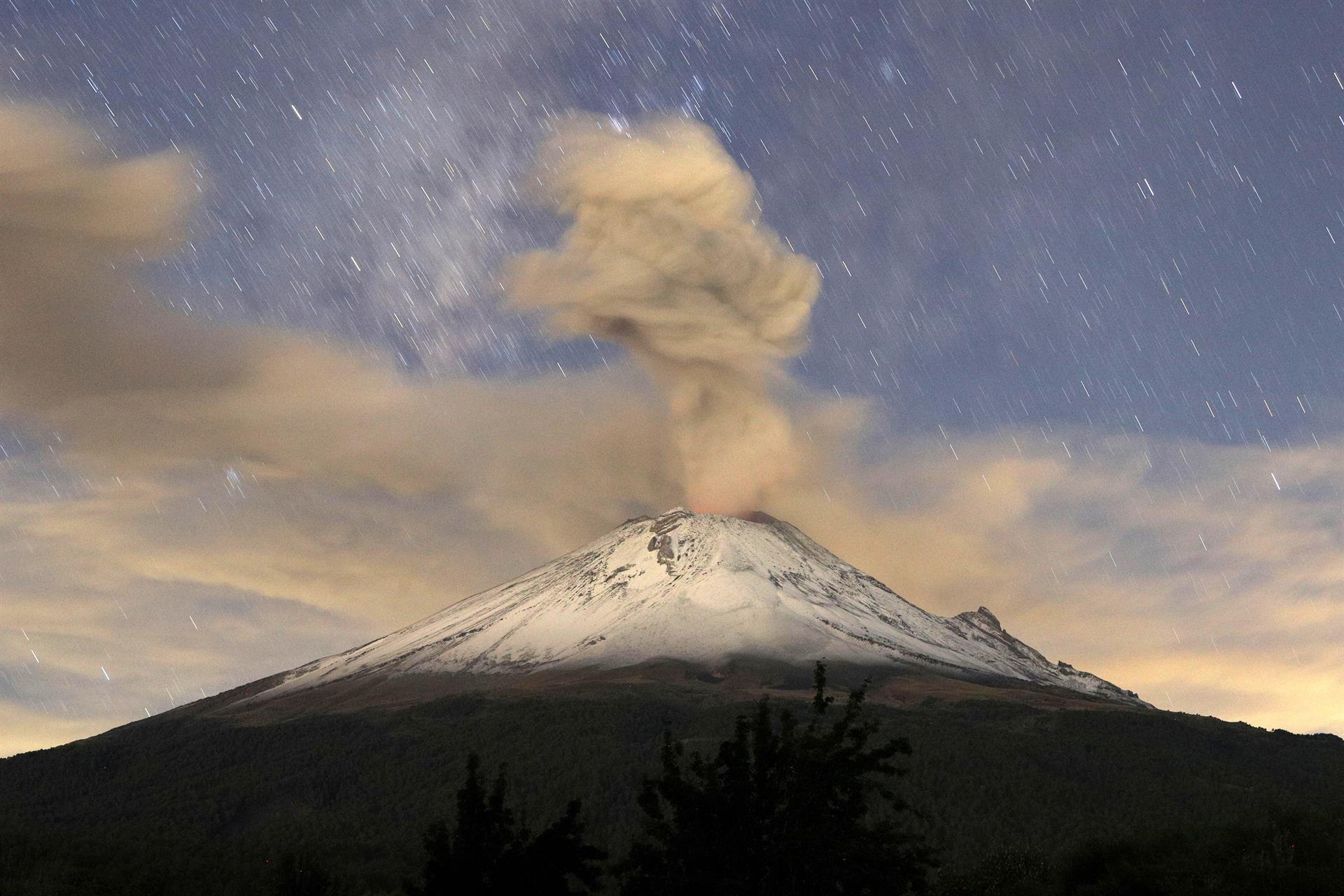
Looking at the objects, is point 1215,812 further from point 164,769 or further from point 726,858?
point 164,769

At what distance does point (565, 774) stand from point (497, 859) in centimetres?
13808

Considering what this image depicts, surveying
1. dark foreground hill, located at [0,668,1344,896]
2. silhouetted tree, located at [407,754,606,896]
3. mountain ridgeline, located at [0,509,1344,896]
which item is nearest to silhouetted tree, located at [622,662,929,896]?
silhouetted tree, located at [407,754,606,896]

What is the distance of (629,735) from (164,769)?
73270mm

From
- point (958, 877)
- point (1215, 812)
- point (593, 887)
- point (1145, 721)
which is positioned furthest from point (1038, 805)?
point (593, 887)

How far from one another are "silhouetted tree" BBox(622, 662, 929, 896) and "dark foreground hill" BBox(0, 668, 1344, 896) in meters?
86.5

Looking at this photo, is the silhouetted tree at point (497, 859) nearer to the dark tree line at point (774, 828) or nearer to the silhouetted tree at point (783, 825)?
the dark tree line at point (774, 828)

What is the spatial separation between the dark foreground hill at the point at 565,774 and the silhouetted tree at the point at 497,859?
269 ft

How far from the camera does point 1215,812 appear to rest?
5177 inches

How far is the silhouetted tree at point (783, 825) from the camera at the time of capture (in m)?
26.6

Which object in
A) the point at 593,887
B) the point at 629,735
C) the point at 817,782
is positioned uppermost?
the point at 629,735

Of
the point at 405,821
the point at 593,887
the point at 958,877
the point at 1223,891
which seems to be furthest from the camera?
the point at 405,821

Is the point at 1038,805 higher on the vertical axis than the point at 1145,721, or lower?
lower

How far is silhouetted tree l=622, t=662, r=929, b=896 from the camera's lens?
26641mm

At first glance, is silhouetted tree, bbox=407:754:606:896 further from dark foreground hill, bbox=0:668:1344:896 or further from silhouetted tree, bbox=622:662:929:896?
dark foreground hill, bbox=0:668:1344:896
